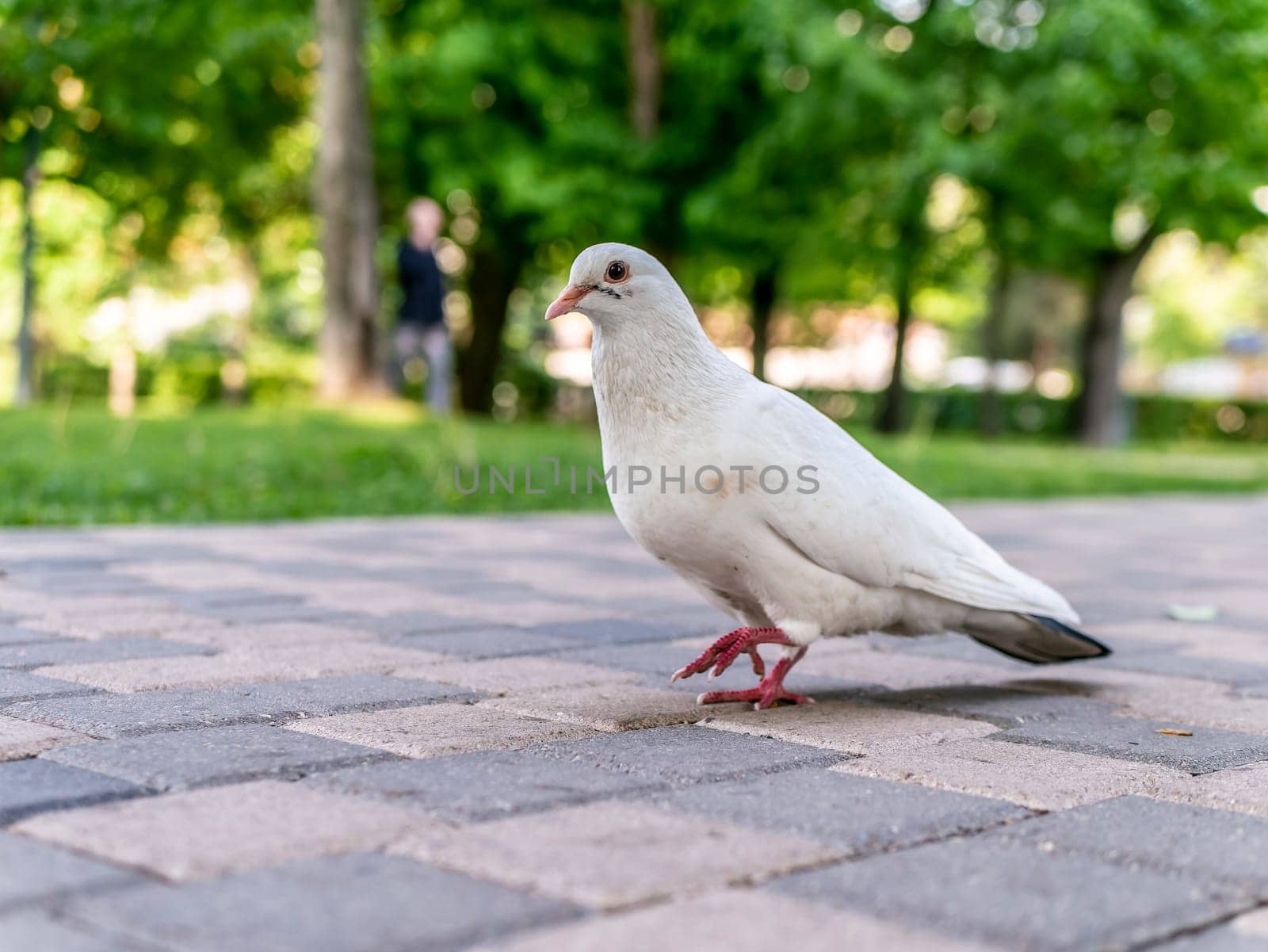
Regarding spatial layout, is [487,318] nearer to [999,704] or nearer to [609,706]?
[999,704]

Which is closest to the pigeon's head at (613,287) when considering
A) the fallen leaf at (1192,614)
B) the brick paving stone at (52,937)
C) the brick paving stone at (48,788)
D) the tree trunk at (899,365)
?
the brick paving stone at (48,788)

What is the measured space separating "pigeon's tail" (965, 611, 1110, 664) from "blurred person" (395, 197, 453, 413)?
902 cm

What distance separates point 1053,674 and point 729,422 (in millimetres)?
1325

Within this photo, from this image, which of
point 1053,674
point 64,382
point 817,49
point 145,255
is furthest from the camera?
point 64,382

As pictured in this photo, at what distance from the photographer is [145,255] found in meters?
24.2

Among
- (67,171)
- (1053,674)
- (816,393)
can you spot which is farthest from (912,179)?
(1053,674)

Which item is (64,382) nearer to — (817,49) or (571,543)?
(817,49)

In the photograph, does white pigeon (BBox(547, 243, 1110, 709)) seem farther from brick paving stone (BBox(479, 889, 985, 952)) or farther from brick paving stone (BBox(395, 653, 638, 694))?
brick paving stone (BBox(479, 889, 985, 952))

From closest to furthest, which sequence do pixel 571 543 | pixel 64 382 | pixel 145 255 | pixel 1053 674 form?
1. pixel 1053 674
2. pixel 571 543
3. pixel 145 255
4. pixel 64 382

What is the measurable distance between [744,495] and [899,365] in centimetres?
2010

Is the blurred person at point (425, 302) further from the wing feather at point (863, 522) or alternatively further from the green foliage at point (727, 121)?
the wing feather at point (863, 522)

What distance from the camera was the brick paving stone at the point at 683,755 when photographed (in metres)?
2.36

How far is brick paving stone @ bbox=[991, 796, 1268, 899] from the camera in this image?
1911mm

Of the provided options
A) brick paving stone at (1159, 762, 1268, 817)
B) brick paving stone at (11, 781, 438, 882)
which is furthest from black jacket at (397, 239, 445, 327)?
brick paving stone at (11, 781, 438, 882)
